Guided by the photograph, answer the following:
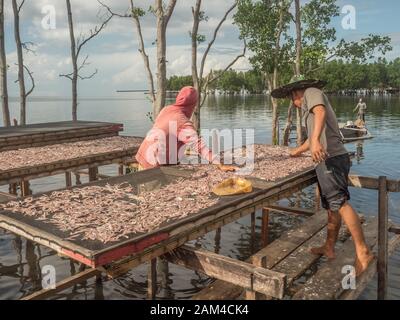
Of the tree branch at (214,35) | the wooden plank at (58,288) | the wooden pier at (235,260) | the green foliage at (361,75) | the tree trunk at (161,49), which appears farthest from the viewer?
the green foliage at (361,75)

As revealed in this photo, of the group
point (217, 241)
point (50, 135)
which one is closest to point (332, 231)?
point (217, 241)

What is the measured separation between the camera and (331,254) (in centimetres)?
733

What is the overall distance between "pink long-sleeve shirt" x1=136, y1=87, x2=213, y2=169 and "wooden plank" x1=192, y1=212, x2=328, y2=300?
2369mm

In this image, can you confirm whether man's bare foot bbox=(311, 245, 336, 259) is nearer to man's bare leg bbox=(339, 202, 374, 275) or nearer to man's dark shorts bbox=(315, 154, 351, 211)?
man's bare leg bbox=(339, 202, 374, 275)

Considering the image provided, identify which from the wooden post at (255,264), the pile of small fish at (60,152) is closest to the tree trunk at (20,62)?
the pile of small fish at (60,152)

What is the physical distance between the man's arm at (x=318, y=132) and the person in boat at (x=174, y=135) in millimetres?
1760

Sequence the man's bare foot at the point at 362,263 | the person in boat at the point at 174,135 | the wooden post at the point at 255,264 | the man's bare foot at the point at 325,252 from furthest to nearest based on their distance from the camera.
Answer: the person in boat at the point at 174,135 < the man's bare foot at the point at 325,252 < the man's bare foot at the point at 362,263 < the wooden post at the point at 255,264

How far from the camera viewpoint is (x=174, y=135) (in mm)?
8180

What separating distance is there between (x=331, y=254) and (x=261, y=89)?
178414 millimetres

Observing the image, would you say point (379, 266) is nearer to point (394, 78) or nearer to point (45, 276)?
point (45, 276)

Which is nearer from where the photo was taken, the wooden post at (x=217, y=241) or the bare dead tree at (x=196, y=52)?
the wooden post at (x=217, y=241)

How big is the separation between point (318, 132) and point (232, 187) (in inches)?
65.1

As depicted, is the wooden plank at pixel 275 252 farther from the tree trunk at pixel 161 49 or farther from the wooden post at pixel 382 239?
the tree trunk at pixel 161 49

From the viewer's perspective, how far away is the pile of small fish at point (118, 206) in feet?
16.0
